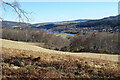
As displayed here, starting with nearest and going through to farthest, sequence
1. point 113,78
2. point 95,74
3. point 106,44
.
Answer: point 113,78, point 95,74, point 106,44

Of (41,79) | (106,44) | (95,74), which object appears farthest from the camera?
(106,44)

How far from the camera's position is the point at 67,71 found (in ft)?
22.1

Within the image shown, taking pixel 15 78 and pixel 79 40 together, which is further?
pixel 79 40

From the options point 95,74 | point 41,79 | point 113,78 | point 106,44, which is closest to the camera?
point 41,79

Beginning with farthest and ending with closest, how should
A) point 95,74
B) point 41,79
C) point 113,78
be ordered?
point 95,74, point 113,78, point 41,79

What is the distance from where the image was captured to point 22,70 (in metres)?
6.50

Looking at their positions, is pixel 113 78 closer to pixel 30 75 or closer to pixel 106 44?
pixel 30 75

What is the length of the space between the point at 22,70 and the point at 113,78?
4569mm

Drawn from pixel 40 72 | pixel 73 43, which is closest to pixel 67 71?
pixel 40 72

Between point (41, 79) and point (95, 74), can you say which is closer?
point (41, 79)

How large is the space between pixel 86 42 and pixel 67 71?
56.1 meters

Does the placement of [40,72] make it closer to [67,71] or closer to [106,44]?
[67,71]

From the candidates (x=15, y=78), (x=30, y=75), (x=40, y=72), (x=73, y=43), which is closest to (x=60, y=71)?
(x=40, y=72)

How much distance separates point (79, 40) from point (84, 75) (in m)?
55.6
